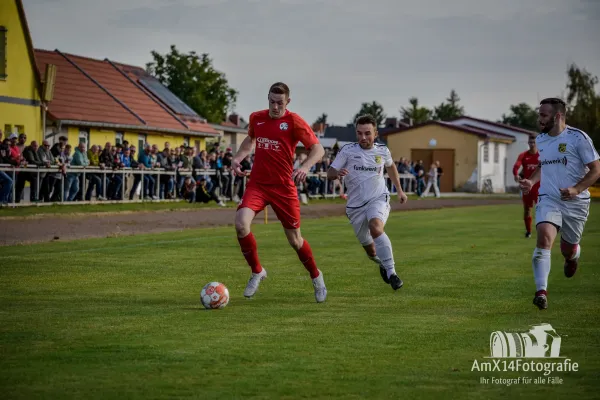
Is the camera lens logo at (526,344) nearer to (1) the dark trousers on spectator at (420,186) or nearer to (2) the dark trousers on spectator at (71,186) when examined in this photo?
(2) the dark trousers on spectator at (71,186)

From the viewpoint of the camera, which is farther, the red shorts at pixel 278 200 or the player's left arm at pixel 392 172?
the player's left arm at pixel 392 172

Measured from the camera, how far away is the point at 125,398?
612cm

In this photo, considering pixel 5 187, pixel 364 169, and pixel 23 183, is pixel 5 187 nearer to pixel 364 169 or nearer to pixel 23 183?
pixel 23 183

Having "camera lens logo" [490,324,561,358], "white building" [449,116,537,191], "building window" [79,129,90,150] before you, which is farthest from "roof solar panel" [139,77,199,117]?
"camera lens logo" [490,324,561,358]

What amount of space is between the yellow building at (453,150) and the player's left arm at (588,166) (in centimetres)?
6800

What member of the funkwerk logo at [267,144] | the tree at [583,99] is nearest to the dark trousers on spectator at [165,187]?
the funkwerk logo at [267,144]

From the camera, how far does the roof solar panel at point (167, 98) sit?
5925 centimetres

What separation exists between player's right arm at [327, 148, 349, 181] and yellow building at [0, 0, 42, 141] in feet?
95.2

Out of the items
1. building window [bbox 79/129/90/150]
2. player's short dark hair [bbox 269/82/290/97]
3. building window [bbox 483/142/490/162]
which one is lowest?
player's short dark hair [bbox 269/82/290/97]

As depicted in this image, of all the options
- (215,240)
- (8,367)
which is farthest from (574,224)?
A: (215,240)

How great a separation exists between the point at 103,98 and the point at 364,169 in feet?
134

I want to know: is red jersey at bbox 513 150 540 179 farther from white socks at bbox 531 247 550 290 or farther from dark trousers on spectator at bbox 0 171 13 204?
dark trousers on spectator at bbox 0 171 13 204

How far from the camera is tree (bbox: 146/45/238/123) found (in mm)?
81000

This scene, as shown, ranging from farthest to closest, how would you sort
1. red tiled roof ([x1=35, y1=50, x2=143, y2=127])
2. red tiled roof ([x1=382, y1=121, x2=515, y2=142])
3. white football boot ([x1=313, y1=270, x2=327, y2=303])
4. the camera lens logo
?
1. red tiled roof ([x1=382, y1=121, x2=515, y2=142])
2. red tiled roof ([x1=35, y1=50, x2=143, y2=127])
3. white football boot ([x1=313, y1=270, x2=327, y2=303])
4. the camera lens logo
